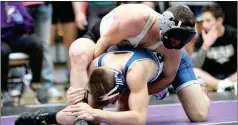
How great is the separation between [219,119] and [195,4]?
9.40 ft

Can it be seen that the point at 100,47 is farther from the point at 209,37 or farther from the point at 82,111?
the point at 209,37

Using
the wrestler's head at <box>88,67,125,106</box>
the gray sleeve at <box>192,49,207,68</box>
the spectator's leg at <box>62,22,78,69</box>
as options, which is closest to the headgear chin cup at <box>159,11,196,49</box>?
the wrestler's head at <box>88,67,125,106</box>

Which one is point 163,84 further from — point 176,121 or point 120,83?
point 120,83

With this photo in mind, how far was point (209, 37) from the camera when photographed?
20.7 feet

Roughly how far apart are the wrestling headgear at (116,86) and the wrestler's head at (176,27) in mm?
332

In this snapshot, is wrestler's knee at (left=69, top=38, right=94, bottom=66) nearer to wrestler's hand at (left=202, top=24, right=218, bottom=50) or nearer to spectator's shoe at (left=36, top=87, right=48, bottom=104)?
spectator's shoe at (left=36, top=87, right=48, bottom=104)

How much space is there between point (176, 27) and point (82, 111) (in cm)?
67

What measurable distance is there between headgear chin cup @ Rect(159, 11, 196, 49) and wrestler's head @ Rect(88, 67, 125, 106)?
33cm

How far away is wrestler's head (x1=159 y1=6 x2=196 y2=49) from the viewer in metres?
3.16

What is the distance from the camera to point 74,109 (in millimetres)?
3135

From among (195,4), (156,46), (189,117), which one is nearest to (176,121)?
(189,117)

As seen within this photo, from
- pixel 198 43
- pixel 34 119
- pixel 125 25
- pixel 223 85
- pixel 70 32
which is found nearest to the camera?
pixel 125 25

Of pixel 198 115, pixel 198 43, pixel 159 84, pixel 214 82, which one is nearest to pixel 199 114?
pixel 198 115

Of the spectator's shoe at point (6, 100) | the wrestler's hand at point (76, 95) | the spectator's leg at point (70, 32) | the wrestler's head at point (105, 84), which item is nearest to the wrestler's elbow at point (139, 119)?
the wrestler's head at point (105, 84)
